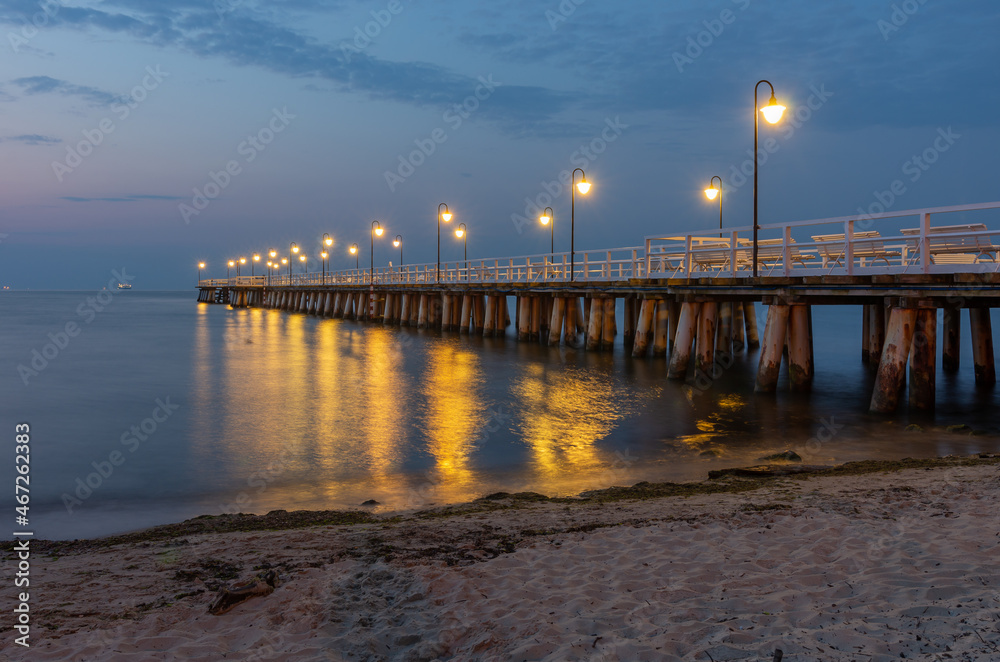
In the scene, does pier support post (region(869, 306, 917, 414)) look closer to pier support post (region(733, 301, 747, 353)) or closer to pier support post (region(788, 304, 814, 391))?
pier support post (region(788, 304, 814, 391))

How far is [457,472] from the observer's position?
10.3m

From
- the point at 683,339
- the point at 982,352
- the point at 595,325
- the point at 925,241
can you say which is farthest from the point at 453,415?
the point at 982,352

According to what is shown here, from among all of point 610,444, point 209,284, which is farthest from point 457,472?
point 209,284

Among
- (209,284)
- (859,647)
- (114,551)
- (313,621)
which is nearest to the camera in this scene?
(859,647)

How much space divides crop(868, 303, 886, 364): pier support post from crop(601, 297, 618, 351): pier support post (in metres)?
8.68

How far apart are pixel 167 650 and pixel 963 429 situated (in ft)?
40.5

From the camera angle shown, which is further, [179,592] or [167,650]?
[179,592]

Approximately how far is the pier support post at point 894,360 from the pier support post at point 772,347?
2515mm

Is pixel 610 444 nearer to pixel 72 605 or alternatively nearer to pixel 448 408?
pixel 448 408

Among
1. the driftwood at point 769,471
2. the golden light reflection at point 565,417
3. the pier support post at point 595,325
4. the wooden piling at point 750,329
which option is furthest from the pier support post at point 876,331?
the driftwood at point 769,471

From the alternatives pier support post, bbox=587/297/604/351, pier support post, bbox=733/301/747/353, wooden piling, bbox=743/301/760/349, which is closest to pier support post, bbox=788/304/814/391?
pier support post, bbox=587/297/604/351

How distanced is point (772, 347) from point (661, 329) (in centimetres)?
893

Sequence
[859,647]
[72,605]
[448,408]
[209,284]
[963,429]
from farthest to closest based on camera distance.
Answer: [209,284]
[448,408]
[963,429]
[72,605]
[859,647]

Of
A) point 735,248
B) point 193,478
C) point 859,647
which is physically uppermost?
point 735,248
